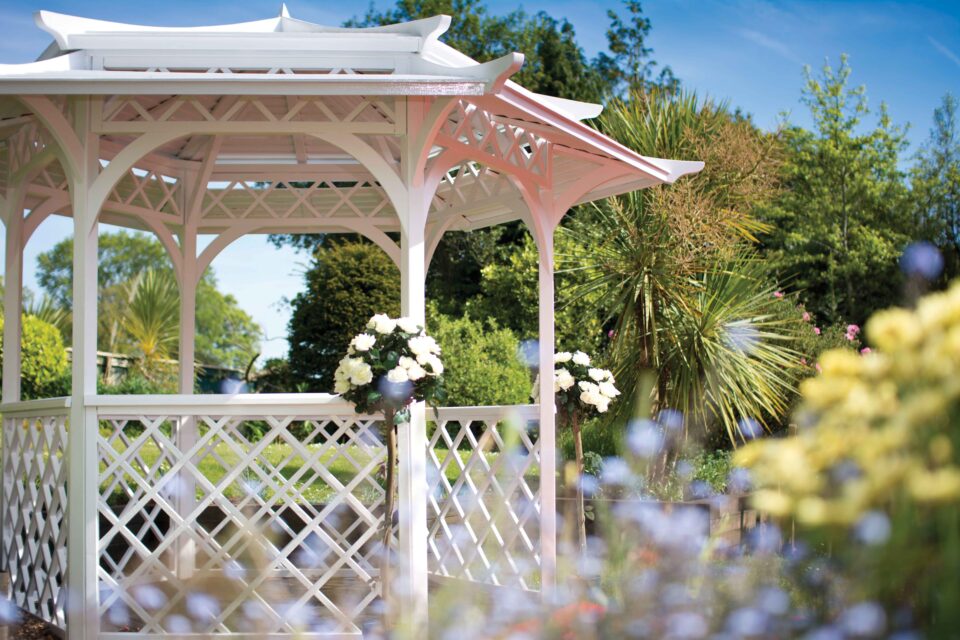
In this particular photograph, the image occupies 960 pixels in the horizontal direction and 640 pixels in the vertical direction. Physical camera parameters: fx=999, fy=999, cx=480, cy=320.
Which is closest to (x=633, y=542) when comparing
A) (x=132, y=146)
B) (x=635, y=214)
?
(x=132, y=146)

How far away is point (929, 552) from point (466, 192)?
20.3 ft

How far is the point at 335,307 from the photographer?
47.7 feet

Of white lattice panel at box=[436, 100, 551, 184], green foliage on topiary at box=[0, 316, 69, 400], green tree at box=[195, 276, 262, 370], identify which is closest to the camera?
white lattice panel at box=[436, 100, 551, 184]

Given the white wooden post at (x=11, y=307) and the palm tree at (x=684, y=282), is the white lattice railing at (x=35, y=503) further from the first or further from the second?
the palm tree at (x=684, y=282)

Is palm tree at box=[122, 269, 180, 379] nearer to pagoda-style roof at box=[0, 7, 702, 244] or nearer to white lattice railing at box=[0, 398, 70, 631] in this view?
pagoda-style roof at box=[0, 7, 702, 244]

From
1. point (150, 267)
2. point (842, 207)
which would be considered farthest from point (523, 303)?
point (150, 267)

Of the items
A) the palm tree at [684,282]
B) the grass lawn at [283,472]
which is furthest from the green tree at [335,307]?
the palm tree at [684,282]

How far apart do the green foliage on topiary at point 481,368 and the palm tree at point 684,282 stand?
3.54 metres

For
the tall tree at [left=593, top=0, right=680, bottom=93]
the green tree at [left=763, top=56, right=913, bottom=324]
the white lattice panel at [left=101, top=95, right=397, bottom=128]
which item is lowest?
the white lattice panel at [left=101, top=95, right=397, bottom=128]

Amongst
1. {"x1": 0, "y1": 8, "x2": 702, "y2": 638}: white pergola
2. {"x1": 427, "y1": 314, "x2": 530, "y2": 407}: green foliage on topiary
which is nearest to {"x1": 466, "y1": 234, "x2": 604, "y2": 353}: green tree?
{"x1": 427, "y1": 314, "x2": 530, "y2": 407}: green foliage on topiary

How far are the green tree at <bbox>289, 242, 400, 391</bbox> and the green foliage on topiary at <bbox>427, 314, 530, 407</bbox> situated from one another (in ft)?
3.43

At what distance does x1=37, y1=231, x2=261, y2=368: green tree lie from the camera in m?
39.7

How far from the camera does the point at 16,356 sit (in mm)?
6453

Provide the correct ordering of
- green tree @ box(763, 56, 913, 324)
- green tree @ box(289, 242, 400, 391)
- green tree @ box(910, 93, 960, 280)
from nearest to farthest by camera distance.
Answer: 1. green tree @ box(289, 242, 400, 391)
2. green tree @ box(910, 93, 960, 280)
3. green tree @ box(763, 56, 913, 324)
